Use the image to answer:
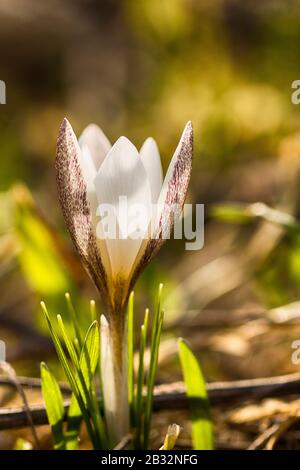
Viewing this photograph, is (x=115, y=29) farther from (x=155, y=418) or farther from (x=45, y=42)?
(x=155, y=418)

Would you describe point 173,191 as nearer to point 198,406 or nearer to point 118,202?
point 118,202

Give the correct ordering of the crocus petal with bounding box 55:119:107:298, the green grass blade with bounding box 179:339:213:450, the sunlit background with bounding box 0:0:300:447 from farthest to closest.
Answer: the sunlit background with bounding box 0:0:300:447 → the green grass blade with bounding box 179:339:213:450 → the crocus petal with bounding box 55:119:107:298

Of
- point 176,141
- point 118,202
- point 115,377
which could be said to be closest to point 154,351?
point 115,377

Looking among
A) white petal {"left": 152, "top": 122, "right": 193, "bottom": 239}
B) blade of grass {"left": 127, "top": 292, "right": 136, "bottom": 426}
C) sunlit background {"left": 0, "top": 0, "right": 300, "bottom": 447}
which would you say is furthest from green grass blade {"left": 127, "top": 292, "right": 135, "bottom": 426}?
sunlit background {"left": 0, "top": 0, "right": 300, "bottom": 447}

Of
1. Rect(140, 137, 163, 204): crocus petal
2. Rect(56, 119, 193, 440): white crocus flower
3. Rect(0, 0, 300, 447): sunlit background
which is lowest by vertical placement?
Rect(56, 119, 193, 440): white crocus flower

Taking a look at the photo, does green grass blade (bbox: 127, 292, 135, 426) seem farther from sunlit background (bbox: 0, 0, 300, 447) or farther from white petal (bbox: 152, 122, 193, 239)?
sunlit background (bbox: 0, 0, 300, 447)

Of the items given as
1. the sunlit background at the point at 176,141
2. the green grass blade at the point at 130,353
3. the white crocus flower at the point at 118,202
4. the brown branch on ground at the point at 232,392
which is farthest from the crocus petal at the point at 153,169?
the sunlit background at the point at 176,141

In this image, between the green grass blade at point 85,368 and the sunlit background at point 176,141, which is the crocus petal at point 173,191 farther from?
the sunlit background at point 176,141
